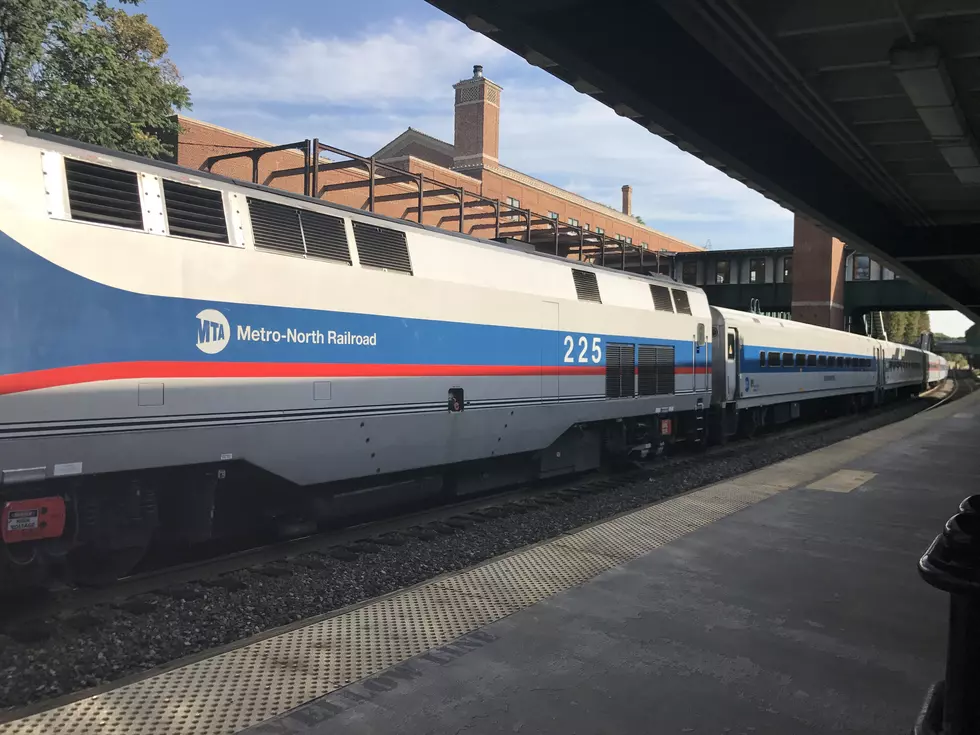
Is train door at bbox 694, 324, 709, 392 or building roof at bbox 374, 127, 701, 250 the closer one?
train door at bbox 694, 324, 709, 392

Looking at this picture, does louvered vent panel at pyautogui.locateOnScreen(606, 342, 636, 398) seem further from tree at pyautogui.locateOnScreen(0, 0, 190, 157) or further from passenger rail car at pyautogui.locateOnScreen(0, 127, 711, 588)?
tree at pyautogui.locateOnScreen(0, 0, 190, 157)

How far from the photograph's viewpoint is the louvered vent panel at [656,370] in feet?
39.2

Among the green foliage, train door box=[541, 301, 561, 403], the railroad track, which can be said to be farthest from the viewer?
the green foliage

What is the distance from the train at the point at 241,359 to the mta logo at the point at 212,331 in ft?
0.06

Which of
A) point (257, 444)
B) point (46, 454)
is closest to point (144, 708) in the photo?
point (46, 454)

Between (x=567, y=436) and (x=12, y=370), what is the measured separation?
7466 mm

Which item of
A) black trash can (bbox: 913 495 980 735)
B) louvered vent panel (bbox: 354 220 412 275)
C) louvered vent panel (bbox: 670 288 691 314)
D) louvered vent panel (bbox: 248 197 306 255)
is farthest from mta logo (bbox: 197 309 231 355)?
louvered vent panel (bbox: 670 288 691 314)

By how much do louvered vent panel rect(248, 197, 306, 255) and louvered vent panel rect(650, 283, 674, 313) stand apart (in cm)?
720

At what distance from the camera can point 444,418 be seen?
27.0 ft

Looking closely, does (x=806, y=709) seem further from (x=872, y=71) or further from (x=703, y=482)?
Answer: (x=703, y=482)

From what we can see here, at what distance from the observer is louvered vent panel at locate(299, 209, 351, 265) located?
22.7ft

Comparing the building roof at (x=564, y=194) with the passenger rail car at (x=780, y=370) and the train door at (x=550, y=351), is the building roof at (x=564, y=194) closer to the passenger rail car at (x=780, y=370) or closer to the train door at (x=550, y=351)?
the passenger rail car at (x=780, y=370)

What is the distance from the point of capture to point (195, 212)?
19.9 feet

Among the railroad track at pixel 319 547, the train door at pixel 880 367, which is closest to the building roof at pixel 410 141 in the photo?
the train door at pixel 880 367
